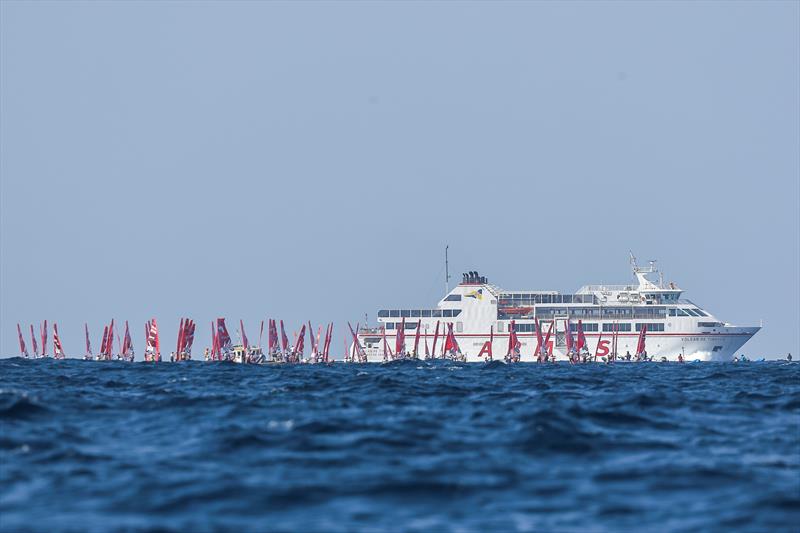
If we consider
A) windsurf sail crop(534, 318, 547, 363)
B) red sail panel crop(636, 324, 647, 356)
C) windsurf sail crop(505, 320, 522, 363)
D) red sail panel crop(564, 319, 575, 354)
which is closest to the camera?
windsurf sail crop(505, 320, 522, 363)

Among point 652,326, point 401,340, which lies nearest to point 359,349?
point 401,340

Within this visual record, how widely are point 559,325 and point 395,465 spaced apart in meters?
135

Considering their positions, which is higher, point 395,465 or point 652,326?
point 652,326

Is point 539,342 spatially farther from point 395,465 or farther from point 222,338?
point 395,465

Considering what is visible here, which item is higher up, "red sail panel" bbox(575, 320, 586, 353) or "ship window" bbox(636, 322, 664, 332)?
"ship window" bbox(636, 322, 664, 332)

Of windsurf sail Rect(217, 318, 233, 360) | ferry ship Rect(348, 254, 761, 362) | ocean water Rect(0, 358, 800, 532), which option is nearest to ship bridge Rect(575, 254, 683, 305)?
ferry ship Rect(348, 254, 761, 362)

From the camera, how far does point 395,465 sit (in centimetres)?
2175

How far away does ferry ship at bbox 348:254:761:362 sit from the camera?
149375 millimetres

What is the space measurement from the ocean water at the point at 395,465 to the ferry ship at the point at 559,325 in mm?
113911

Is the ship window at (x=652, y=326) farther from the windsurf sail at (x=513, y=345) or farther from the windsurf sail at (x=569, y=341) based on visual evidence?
the windsurf sail at (x=513, y=345)

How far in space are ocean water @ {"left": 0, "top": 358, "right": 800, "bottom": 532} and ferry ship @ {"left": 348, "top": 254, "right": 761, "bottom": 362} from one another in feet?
374

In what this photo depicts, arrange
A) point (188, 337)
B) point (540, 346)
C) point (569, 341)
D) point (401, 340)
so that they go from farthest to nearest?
point (401, 340), point (569, 341), point (540, 346), point (188, 337)

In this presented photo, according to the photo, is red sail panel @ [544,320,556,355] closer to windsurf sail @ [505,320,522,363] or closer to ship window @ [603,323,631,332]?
windsurf sail @ [505,320,522,363]

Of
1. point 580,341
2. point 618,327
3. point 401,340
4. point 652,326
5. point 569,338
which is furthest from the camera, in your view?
point 618,327
